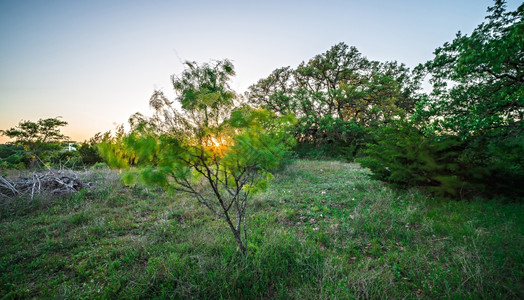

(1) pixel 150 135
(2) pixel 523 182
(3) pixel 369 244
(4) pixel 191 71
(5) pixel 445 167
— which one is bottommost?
(3) pixel 369 244

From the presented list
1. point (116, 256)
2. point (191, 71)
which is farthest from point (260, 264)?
point (191, 71)

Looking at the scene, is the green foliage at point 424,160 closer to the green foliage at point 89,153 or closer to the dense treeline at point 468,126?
the dense treeline at point 468,126

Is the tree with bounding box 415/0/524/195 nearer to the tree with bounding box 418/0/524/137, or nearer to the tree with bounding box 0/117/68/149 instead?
the tree with bounding box 418/0/524/137

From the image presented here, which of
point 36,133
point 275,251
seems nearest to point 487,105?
point 275,251

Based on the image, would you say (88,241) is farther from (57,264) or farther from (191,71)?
(191,71)

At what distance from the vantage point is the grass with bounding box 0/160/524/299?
2.45 m

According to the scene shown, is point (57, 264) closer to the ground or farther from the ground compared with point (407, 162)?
closer to the ground

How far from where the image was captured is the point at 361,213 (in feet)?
15.4

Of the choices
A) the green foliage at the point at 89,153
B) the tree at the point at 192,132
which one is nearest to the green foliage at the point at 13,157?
the green foliage at the point at 89,153

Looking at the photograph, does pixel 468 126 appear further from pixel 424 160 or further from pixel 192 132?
Result: pixel 192 132

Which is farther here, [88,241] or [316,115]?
[316,115]

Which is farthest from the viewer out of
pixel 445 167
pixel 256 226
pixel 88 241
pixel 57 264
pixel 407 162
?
pixel 407 162

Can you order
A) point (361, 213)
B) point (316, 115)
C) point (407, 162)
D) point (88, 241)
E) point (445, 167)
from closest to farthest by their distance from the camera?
point (88, 241)
point (361, 213)
point (445, 167)
point (407, 162)
point (316, 115)

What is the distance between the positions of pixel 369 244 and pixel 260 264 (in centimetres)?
205
